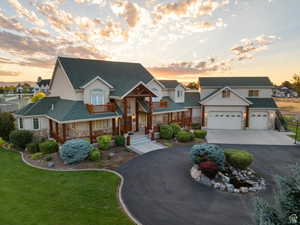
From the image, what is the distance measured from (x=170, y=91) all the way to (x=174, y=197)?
62.2 feet

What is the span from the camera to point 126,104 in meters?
18.1

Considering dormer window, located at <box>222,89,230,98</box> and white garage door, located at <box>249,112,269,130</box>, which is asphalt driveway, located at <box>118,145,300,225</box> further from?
dormer window, located at <box>222,89,230,98</box>

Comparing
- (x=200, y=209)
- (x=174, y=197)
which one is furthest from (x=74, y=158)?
(x=200, y=209)

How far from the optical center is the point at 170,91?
85.2 feet

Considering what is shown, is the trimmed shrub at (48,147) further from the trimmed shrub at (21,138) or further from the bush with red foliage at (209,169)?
the bush with red foliage at (209,169)

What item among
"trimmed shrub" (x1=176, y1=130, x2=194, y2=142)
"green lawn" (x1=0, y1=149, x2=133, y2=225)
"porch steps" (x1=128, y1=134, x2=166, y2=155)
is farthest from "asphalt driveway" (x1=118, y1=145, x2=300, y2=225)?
"trimmed shrub" (x1=176, y1=130, x2=194, y2=142)

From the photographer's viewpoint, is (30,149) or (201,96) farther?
(201,96)

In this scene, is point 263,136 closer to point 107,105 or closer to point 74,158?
point 107,105

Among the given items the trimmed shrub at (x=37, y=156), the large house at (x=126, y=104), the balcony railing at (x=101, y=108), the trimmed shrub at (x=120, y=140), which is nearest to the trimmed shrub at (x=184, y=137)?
the large house at (x=126, y=104)

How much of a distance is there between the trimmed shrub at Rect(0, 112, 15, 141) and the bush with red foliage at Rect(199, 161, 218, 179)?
2132 centimetres

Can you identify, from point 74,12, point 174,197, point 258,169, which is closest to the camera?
point 174,197

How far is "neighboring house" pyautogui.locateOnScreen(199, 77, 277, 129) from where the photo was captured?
962 inches

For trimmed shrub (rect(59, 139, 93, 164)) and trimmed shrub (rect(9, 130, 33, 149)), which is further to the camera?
trimmed shrub (rect(9, 130, 33, 149))

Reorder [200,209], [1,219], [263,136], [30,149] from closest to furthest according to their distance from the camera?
[1,219]
[200,209]
[30,149]
[263,136]
